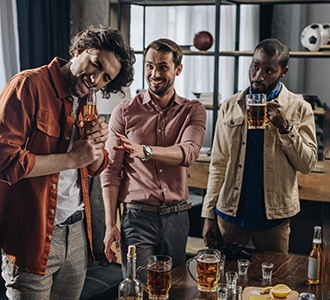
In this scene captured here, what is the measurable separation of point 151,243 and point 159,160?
15.4 inches

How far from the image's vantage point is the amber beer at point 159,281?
7.47ft

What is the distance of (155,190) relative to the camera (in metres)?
3.00

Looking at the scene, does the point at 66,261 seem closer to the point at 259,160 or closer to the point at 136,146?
the point at 136,146

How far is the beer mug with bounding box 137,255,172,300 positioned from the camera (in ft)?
7.47

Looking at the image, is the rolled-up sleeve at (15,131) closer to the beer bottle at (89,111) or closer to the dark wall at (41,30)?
the beer bottle at (89,111)

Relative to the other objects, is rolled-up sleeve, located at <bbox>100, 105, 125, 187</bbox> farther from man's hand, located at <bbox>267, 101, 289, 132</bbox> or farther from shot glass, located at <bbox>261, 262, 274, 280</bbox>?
shot glass, located at <bbox>261, 262, 274, 280</bbox>

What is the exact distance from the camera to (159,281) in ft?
7.48

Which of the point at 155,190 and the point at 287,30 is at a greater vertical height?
the point at 287,30

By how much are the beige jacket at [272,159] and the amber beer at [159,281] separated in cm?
99

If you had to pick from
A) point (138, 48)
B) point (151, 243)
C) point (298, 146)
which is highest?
point (138, 48)

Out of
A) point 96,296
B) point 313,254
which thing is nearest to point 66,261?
point 313,254

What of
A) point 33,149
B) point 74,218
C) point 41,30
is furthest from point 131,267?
point 41,30

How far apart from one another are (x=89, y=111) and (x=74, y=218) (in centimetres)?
43

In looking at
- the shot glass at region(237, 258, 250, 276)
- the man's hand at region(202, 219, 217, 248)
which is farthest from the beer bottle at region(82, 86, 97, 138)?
the man's hand at region(202, 219, 217, 248)
